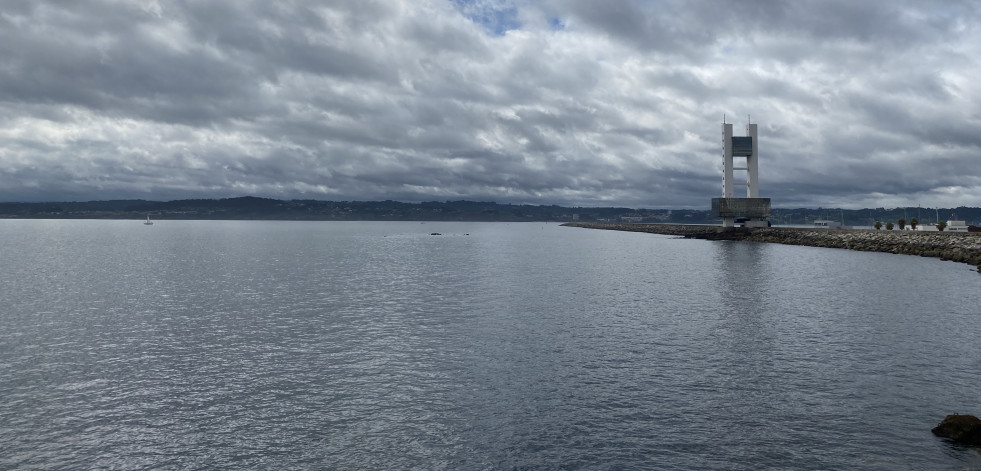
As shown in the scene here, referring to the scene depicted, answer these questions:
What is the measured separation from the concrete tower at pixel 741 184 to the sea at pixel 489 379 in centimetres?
13149

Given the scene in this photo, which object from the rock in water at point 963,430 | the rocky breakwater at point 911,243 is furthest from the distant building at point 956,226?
the rock in water at point 963,430

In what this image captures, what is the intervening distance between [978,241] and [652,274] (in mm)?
55020

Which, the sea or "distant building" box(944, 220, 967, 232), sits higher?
"distant building" box(944, 220, 967, 232)

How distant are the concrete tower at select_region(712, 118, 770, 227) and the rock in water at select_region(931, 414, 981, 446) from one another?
546ft

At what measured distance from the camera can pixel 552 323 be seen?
34.0m

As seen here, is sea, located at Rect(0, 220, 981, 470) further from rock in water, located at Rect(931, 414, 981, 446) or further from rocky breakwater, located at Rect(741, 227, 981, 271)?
rocky breakwater, located at Rect(741, 227, 981, 271)

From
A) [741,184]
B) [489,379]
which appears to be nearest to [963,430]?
[489,379]

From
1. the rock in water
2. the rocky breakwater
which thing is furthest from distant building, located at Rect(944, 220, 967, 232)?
the rock in water

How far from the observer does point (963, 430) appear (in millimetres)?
15734

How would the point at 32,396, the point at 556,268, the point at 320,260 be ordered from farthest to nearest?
the point at 320,260 < the point at 556,268 < the point at 32,396

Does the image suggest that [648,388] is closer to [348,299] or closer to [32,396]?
[32,396]

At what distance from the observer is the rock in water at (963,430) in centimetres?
1566

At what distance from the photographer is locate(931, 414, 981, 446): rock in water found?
1566 cm

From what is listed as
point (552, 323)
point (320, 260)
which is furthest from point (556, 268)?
point (552, 323)
